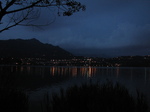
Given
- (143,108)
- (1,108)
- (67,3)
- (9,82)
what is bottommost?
(1,108)

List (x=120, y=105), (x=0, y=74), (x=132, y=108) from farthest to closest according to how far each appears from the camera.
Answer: (x=0, y=74), (x=132, y=108), (x=120, y=105)

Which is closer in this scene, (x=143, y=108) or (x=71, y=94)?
(x=143, y=108)

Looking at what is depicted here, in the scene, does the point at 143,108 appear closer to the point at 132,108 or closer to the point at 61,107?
the point at 132,108

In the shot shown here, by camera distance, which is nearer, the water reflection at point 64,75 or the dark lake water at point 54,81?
Result: the dark lake water at point 54,81

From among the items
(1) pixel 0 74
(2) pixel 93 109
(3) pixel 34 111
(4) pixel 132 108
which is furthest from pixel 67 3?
(3) pixel 34 111

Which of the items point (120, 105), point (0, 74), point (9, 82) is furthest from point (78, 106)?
point (0, 74)

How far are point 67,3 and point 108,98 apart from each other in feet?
19.9

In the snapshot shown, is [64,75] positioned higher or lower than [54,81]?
lower

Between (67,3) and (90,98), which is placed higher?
(67,3)

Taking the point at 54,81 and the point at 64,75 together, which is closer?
the point at 54,81

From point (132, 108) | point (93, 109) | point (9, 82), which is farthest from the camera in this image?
point (9, 82)

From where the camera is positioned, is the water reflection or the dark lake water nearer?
the dark lake water

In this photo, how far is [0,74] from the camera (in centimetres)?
1158

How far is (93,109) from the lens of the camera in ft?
21.6
